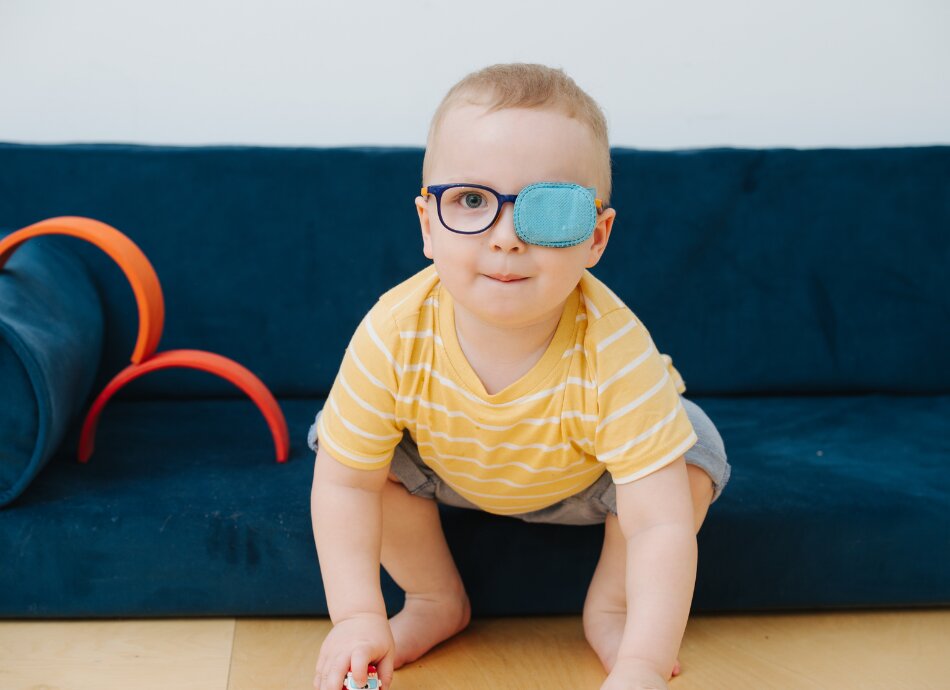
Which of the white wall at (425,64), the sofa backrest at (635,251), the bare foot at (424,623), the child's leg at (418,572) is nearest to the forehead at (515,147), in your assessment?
the child's leg at (418,572)

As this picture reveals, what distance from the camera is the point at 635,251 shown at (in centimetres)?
176

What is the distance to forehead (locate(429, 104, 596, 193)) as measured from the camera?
0.99 metres

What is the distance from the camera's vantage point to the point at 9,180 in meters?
1.68

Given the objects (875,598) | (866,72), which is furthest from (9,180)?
(866,72)

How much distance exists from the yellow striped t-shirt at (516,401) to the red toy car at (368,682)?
215 mm

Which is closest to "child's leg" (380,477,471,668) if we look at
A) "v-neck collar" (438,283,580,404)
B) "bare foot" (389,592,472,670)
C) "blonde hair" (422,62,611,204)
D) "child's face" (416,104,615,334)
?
"bare foot" (389,592,472,670)

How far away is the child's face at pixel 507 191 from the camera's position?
0.99 m

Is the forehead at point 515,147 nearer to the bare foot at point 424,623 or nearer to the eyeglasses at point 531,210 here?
the eyeglasses at point 531,210

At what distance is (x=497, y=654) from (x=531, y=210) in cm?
59

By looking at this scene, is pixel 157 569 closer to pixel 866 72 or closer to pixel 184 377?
pixel 184 377

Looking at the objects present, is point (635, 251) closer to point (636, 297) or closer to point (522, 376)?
point (636, 297)

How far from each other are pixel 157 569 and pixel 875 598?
908 millimetres

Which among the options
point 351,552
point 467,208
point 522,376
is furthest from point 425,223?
point 351,552

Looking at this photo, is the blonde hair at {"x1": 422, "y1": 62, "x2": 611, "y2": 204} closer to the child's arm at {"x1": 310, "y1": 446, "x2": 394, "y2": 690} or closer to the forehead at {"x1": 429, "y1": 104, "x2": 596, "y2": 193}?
the forehead at {"x1": 429, "y1": 104, "x2": 596, "y2": 193}
